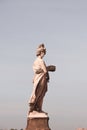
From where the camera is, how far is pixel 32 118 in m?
19.6

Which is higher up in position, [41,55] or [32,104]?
[41,55]

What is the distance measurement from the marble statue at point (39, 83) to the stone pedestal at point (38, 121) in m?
0.28

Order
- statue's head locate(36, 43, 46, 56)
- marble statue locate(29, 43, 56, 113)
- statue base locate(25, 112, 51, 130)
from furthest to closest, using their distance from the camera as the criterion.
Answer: statue's head locate(36, 43, 46, 56)
marble statue locate(29, 43, 56, 113)
statue base locate(25, 112, 51, 130)

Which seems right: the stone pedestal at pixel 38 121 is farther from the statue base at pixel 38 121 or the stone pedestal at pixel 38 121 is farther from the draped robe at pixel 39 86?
the draped robe at pixel 39 86

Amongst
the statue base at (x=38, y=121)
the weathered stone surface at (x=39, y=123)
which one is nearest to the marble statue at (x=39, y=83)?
the statue base at (x=38, y=121)

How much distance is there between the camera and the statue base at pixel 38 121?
1955cm

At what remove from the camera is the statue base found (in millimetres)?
19547

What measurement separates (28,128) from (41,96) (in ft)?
4.47

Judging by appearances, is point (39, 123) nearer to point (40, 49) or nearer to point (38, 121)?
point (38, 121)

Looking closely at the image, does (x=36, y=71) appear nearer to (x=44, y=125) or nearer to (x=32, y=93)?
(x=32, y=93)

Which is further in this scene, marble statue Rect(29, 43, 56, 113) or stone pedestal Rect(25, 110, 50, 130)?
marble statue Rect(29, 43, 56, 113)

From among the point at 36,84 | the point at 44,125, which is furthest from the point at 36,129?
the point at 36,84

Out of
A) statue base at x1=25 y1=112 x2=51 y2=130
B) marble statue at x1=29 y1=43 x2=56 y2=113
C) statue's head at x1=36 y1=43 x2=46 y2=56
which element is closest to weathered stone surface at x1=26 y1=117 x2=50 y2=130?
statue base at x1=25 y1=112 x2=51 y2=130

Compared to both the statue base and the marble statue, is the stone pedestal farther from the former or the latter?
the marble statue
